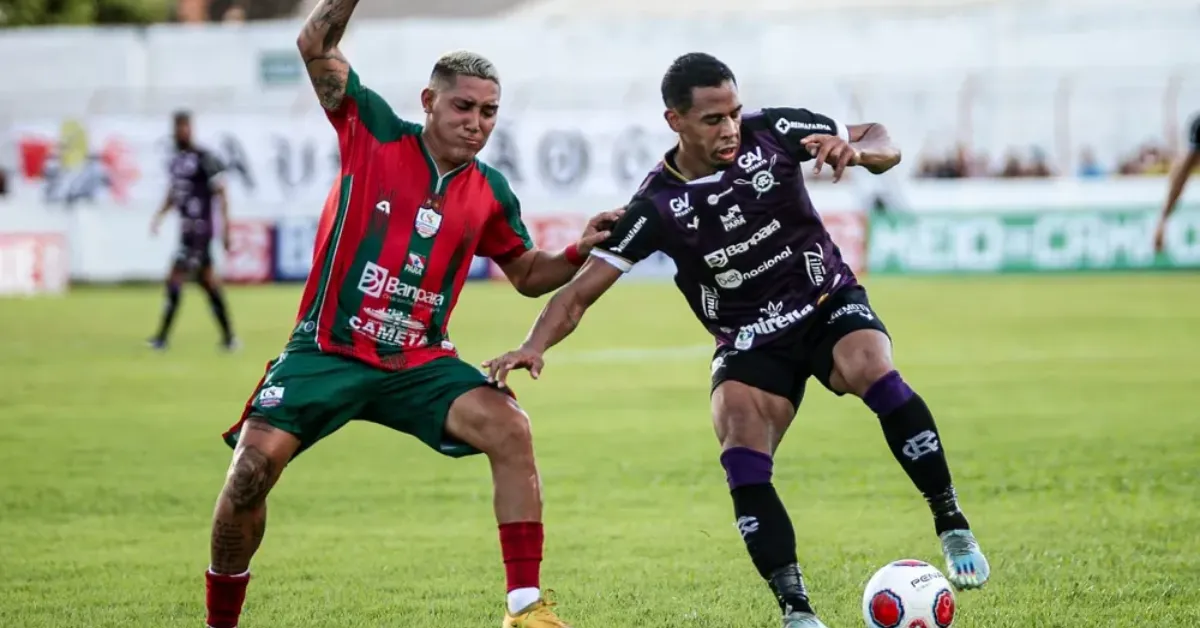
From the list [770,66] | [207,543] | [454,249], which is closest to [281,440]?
[454,249]

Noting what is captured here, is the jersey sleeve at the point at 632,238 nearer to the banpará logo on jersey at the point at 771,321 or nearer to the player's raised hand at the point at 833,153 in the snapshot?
the banpará logo on jersey at the point at 771,321

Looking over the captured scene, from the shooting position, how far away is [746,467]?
6457mm

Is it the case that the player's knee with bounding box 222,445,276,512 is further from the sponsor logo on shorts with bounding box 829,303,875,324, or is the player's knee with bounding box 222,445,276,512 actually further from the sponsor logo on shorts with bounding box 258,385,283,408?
the sponsor logo on shorts with bounding box 829,303,875,324

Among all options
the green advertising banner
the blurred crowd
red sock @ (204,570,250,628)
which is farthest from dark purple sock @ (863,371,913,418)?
the blurred crowd

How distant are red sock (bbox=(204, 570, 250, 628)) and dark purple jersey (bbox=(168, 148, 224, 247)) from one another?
13514mm

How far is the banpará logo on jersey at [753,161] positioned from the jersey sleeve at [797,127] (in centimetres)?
10

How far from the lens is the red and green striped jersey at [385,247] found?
20.9ft

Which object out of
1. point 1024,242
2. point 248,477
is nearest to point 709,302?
point 248,477

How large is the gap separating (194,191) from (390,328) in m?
13.7

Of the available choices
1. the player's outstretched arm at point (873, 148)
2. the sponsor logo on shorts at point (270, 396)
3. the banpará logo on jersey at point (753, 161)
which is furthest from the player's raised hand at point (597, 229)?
the sponsor logo on shorts at point (270, 396)

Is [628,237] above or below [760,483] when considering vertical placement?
above

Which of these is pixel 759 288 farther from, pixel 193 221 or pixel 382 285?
pixel 193 221

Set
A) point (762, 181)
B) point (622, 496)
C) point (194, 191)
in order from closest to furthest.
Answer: point (762, 181) < point (622, 496) < point (194, 191)

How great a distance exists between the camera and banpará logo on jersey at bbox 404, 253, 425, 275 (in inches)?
252
